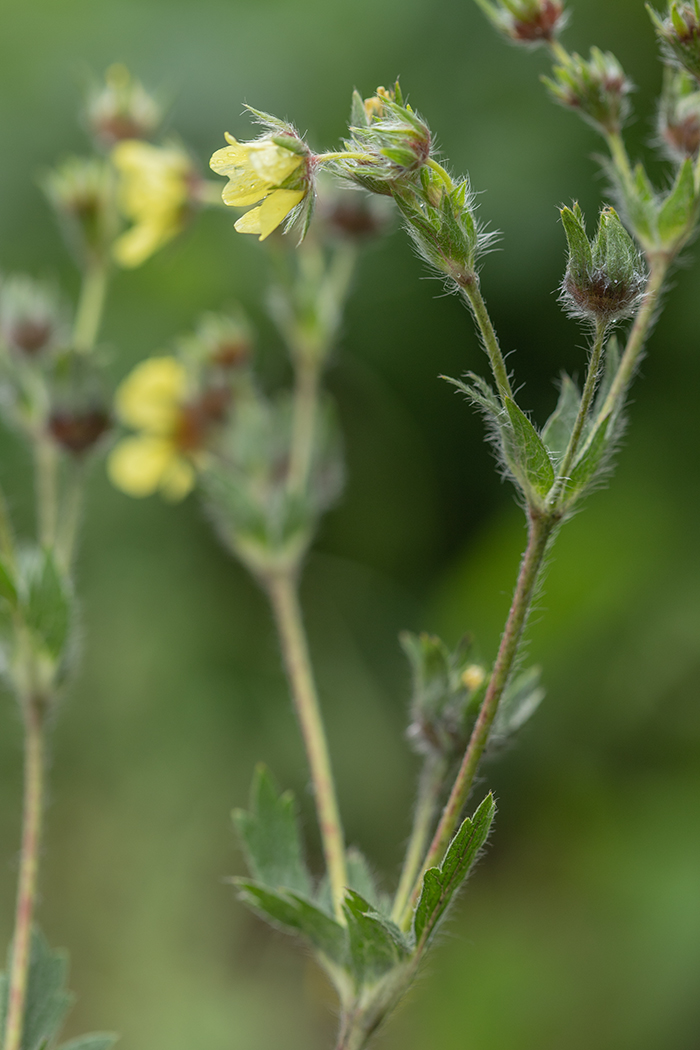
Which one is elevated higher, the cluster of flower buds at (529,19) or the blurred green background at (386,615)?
the cluster of flower buds at (529,19)

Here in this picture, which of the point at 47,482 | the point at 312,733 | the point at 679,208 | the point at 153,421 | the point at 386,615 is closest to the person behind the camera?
the point at 679,208

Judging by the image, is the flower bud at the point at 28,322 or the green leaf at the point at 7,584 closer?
the green leaf at the point at 7,584

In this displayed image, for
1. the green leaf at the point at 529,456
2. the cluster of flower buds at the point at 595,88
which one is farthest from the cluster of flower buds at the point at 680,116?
the green leaf at the point at 529,456

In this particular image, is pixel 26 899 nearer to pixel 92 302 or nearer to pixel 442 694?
pixel 442 694

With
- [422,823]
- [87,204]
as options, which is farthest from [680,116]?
[87,204]

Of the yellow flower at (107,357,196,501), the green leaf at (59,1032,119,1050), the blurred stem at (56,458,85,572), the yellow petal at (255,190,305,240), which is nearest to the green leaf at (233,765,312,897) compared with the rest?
the green leaf at (59,1032,119,1050)

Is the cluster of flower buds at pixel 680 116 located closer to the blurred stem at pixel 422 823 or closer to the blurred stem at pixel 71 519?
the blurred stem at pixel 422 823
